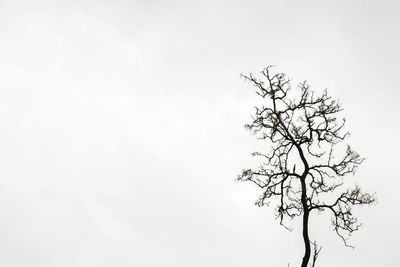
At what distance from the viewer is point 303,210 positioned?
50.2ft

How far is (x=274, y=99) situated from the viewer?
16.2 metres

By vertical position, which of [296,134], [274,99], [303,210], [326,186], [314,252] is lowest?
[314,252]

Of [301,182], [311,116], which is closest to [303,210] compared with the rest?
[301,182]

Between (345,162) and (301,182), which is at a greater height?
(345,162)

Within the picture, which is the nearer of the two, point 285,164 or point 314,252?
point 314,252

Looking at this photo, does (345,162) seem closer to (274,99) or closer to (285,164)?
(285,164)

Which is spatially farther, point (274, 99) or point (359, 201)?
point (274, 99)

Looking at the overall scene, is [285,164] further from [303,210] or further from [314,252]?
[314,252]

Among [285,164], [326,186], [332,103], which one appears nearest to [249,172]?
[285,164]

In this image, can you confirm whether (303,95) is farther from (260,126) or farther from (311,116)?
(260,126)

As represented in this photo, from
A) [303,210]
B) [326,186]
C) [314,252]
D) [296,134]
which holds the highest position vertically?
[296,134]

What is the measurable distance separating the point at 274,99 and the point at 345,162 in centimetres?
313

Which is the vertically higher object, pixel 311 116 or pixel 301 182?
pixel 311 116

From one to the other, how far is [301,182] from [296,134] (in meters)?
1.60
